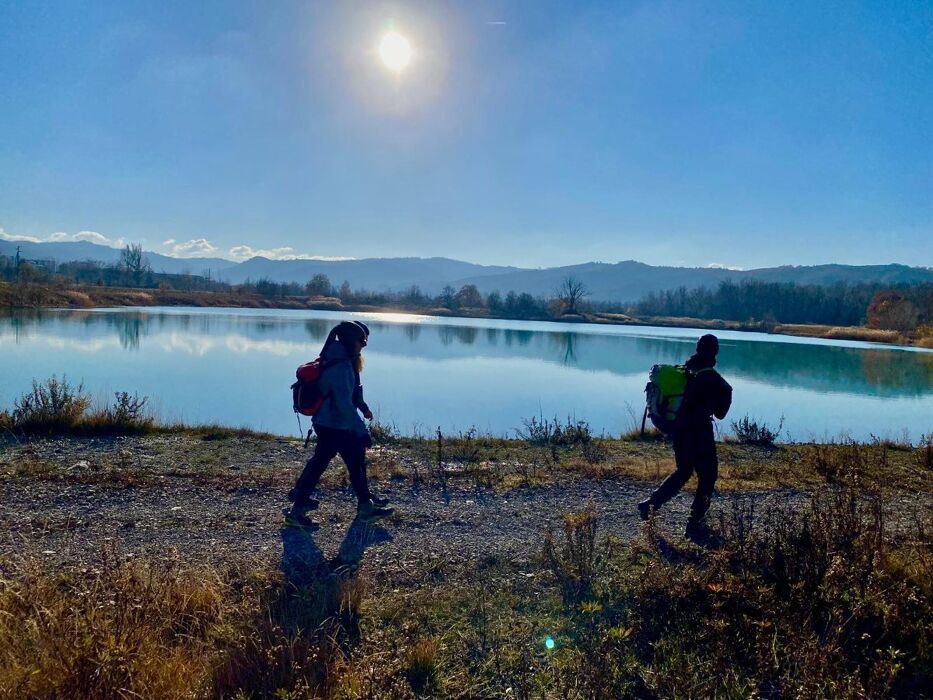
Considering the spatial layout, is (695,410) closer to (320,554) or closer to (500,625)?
(500,625)

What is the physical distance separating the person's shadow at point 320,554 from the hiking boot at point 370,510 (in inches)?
3.2

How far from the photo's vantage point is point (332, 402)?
4.77m

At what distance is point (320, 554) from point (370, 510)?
3.06ft

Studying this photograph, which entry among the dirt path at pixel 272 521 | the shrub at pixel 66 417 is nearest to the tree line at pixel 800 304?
the dirt path at pixel 272 521

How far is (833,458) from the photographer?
7.69m

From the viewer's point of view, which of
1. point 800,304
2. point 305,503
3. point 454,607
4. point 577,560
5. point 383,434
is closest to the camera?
point 454,607

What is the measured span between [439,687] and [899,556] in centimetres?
336

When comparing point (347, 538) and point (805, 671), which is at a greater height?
point (805, 671)

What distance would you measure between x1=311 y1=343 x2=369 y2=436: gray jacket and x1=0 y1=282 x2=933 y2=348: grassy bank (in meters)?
52.2

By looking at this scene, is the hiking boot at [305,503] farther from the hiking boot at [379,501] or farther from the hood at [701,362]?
the hood at [701,362]

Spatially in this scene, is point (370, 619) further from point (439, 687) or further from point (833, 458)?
point (833, 458)

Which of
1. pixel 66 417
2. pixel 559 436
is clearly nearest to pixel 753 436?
pixel 559 436

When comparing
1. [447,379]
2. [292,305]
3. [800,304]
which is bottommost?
[447,379]

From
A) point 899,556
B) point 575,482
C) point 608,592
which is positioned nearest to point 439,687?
point 608,592
